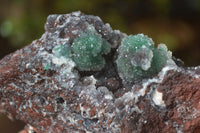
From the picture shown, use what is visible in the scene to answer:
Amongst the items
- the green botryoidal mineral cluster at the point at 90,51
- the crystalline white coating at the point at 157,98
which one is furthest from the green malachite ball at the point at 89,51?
the crystalline white coating at the point at 157,98

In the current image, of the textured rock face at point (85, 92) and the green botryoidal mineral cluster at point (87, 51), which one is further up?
the green botryoidal mineral cluster at point (87, 51)

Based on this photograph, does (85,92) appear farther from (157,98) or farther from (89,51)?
(157,98)

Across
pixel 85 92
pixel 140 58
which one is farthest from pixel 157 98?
pixel 85 92

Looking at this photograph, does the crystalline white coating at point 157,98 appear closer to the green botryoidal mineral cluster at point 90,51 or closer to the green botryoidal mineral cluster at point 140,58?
the green botryoidal mineral cluster at point 140,58

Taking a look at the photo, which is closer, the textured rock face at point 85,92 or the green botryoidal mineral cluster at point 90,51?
the textured rock face at point 85,92

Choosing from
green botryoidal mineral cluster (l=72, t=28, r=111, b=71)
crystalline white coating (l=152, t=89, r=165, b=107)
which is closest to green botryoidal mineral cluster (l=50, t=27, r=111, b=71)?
green botryoidal mineral cluster (l=72, t=28, r=111, b=71)
